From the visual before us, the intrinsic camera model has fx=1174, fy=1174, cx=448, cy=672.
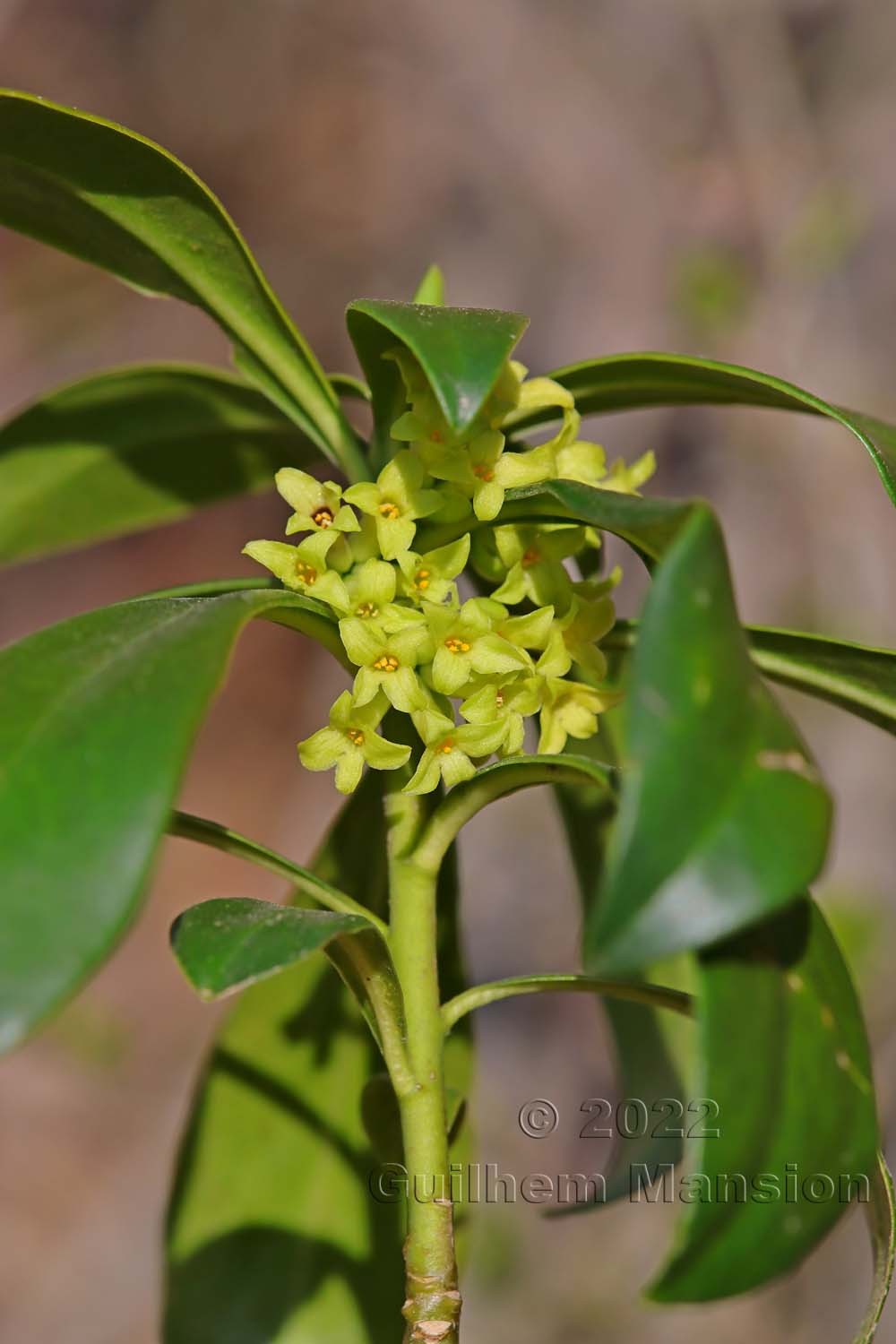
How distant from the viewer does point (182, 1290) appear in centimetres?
114

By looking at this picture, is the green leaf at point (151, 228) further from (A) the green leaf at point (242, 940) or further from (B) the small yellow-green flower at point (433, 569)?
(A) the green leaf at point (242, 940)

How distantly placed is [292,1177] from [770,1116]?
0.66 m

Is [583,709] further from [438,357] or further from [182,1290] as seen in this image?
[182,1290]

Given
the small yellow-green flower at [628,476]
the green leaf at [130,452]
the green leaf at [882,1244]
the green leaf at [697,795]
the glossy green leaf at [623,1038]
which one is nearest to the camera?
the green leaf at [697,795]

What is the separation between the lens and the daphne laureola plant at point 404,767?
582 mm

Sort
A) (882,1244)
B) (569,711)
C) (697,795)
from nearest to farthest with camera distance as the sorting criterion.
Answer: (697,795) → (882,1244) → (569,711)

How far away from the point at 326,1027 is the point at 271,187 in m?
4.06

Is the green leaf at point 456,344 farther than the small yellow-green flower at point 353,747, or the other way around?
the small yellow-green flower at point 353,747

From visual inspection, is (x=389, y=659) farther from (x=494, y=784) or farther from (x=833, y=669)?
(x=833, y=669)

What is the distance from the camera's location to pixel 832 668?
948 mm

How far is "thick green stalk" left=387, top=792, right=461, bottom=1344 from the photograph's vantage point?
0.78m

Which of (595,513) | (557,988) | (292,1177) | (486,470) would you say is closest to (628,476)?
(486,470)

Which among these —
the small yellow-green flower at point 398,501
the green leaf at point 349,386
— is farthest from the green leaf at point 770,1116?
the green leaf at point 349,386

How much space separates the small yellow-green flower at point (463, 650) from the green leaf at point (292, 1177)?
0.35m
